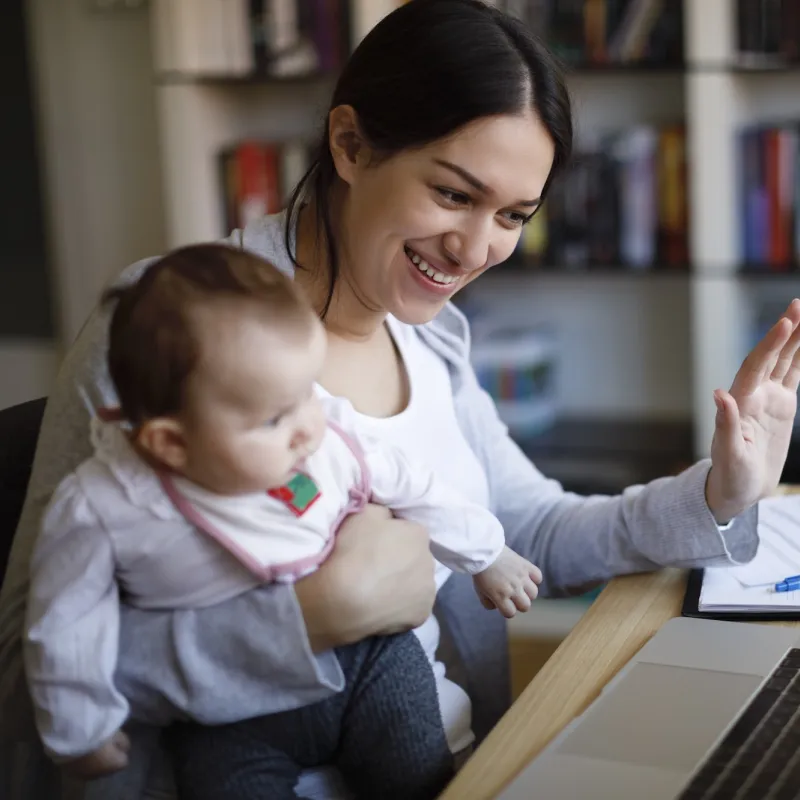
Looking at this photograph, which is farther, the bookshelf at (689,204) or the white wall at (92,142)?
the white wall at (92,142)

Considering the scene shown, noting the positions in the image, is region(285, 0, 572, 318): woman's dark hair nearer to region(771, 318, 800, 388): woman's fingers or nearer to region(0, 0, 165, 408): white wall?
region(771, 318, 800, 388): woman's fingers

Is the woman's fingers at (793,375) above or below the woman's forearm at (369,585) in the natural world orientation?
above

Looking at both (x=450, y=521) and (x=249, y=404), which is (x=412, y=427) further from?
(x=249, y=404)

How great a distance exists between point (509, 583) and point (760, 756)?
331mm

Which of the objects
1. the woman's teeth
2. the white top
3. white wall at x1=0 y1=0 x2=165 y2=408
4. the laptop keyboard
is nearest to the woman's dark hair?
the woman's teeth

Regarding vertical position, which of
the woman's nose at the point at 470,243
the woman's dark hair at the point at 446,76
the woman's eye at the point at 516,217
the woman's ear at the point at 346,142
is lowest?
the woman's nose at the point at 470,243

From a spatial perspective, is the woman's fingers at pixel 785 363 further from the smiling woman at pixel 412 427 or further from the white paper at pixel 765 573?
the white paper at pixel 765 573

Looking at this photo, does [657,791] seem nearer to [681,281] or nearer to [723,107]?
[723,107]

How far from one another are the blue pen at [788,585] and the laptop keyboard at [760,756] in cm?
22

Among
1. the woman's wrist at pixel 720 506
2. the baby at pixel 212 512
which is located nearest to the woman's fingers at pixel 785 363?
the woman's wrist at pixel 720 506

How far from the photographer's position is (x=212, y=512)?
100 cm

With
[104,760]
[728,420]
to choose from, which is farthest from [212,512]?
[728,420]

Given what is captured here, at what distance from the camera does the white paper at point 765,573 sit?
119cm

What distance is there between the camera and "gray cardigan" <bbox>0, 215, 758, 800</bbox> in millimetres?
1024
